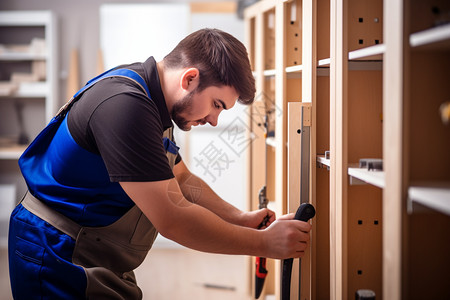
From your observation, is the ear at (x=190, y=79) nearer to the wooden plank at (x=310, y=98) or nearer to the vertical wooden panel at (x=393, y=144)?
the wooden plank at (x=310, y=98)

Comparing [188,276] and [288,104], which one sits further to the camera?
[188,276]

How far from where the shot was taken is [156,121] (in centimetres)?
145

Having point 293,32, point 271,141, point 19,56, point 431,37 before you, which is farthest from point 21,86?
point 431,37

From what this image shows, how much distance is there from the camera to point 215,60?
1.63 metres

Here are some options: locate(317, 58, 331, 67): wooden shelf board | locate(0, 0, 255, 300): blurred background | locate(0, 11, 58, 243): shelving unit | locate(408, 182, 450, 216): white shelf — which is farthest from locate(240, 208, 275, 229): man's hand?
locate(0, 11, 58, 243): shelving unit

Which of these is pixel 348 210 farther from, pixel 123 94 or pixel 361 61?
pixel 123 94

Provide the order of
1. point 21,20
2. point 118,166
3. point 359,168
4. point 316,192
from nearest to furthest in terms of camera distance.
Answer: point 118,166 → point 359,168 → point 316,192 → point 21,20

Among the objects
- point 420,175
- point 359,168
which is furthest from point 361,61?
point 420,175

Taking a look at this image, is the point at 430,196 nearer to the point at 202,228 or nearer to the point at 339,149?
the point at 339,149

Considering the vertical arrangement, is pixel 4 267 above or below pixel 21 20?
below

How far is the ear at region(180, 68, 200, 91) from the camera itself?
1621 mm

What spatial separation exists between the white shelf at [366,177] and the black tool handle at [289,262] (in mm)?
182

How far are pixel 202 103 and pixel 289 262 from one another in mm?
593

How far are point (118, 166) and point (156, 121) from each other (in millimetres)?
170
